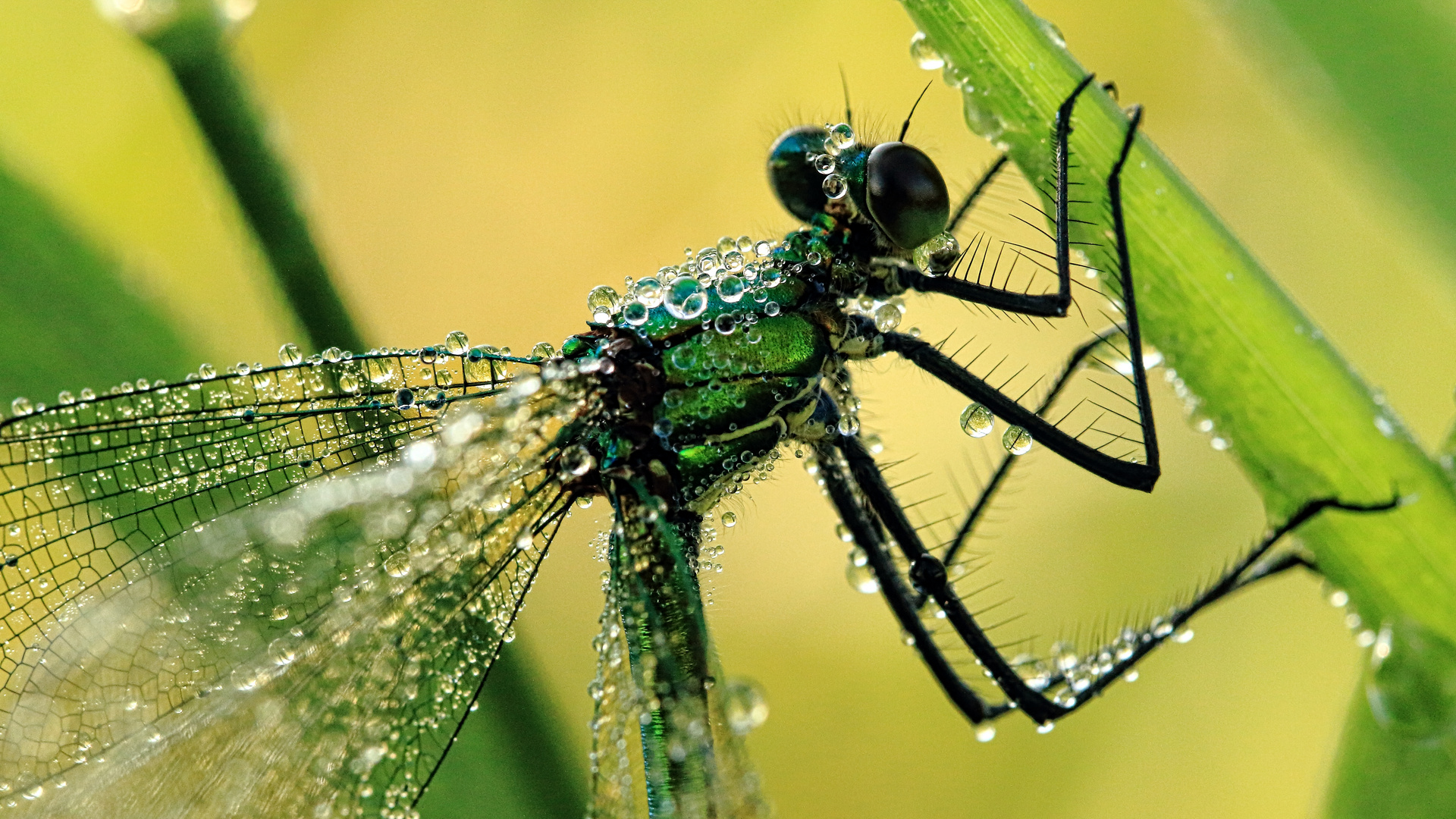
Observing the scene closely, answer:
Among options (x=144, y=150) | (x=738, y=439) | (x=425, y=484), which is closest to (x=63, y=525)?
(x=425, y=484)

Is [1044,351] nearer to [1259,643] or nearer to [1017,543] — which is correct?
[1017,543]

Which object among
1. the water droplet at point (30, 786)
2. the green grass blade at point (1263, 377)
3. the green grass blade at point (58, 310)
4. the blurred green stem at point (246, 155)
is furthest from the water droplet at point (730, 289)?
the water droplet at point (30, 786)

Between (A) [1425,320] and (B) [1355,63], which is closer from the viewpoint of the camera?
(B) [1355,63]

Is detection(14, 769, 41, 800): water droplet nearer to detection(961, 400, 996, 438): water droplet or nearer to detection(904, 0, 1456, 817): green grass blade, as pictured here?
detection(961, 400, 996, 438): water droplet

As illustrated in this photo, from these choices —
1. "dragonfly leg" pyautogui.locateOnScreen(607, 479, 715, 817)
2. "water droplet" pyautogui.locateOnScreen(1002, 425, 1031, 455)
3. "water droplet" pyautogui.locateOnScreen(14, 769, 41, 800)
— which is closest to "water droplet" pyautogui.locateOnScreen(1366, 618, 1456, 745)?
"water droplet" pyautogui.locateOnScreen(1002, 425, 1031, 455)

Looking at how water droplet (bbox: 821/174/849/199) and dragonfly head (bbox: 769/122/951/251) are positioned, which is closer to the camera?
dragonfly head (bbox: 769/122/951/251)

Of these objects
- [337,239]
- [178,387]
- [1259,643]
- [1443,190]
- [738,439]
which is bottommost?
[1259,643]

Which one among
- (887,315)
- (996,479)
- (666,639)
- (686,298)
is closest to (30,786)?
(666,639)
